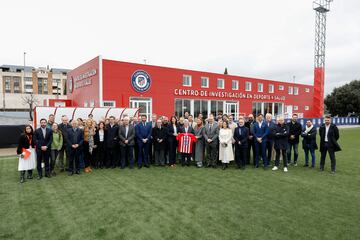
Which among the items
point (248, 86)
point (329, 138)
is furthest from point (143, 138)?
point (248, 86)

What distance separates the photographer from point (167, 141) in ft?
26.8

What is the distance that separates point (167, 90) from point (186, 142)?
11126mm

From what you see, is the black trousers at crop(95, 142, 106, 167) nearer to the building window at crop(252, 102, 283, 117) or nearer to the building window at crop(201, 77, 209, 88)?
→ the building window at crop(201, 77, 209, 88)

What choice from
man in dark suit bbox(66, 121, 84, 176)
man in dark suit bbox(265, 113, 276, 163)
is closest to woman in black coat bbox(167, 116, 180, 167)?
man in dark suit bbox(66, 121, 84, 176)

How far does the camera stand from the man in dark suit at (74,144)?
6.98 m

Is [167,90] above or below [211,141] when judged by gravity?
above

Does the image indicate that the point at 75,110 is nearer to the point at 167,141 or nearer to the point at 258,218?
the point at 167,141

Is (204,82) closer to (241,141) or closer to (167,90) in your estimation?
(167,90)

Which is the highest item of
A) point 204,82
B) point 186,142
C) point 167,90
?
point 204,82

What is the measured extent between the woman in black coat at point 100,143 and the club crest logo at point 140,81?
960 cm

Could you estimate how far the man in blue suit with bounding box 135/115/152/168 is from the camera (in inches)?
311

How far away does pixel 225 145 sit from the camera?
7.71 metres

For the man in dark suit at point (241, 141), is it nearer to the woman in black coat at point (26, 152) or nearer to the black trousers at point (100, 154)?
the black trousers at point (100, 154)

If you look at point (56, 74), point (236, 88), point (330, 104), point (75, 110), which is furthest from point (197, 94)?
point (56, 74)
